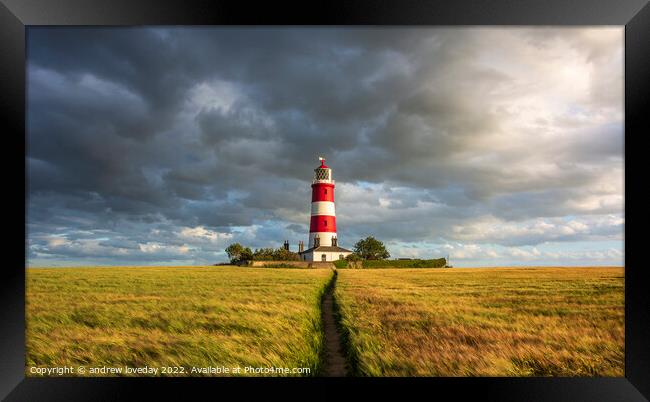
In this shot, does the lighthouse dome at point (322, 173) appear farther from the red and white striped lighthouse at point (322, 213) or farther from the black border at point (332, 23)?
the black border at point (332, 23)

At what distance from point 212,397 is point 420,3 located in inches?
236

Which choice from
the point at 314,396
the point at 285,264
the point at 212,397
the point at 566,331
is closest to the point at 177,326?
the point at 212,397

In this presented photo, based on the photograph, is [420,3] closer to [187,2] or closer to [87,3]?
[187,2]

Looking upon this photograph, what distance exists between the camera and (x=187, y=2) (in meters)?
5.67

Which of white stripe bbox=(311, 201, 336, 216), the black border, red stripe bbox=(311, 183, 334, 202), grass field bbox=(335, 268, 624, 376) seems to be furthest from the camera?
red stripe bbox=(311, 183, 334, 202)

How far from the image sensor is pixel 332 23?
19.3 ft

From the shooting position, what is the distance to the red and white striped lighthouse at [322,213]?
50.2 meters

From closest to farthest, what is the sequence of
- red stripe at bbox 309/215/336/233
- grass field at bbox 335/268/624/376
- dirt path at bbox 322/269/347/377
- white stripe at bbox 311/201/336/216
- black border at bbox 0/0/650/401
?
black border at bbox 0/0/650/401 < grass field at bbox 335/268/624/376 < dirt path at bbox 322/269/347/377 < red stripe at bbox 309/215/336/233 < white stripe at bbox 311/201/336/216

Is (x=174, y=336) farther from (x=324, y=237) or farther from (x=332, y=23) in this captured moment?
(x=324, y=237)

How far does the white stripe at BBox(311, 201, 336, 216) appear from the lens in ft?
167

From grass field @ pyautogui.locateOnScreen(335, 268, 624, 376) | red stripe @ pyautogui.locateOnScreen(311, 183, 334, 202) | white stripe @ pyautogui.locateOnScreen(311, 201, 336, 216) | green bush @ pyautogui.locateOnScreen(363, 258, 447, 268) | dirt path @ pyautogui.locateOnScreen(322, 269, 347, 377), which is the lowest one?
green bush @ pyautogui.locateOnScreen(363, 258, 447, 268)

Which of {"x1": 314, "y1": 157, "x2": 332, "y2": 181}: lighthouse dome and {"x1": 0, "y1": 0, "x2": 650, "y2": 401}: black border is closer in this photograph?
{"x1": 0, "y1": 0, "x2": 650, "y2": 401}: black border

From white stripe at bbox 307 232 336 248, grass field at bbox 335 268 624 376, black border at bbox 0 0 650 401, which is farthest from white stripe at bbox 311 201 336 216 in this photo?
black border at bbox 0 0 650 401

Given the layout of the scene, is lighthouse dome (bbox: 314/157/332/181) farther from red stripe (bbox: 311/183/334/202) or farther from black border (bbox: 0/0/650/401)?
black border (bbox: 0/0/650/401)
